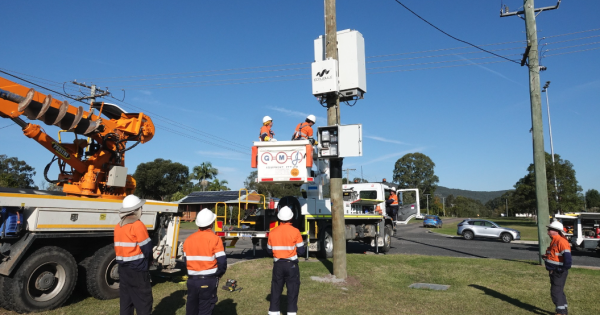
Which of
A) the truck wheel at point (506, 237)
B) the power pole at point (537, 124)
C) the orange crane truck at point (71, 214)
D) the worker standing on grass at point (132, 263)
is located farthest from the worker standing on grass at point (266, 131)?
the truck wheel at point (506, 237)

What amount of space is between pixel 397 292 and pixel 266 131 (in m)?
5.46

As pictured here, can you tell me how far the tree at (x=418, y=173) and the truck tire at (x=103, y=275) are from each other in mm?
85713

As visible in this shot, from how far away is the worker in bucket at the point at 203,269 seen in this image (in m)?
4.62

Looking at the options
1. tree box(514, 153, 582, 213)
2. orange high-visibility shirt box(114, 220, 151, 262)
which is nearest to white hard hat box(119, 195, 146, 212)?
orange high-visibility shirt box(114, 220, 151, 262)

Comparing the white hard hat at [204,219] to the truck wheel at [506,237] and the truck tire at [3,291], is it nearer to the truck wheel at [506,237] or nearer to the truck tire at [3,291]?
the truck tire at [3,291]

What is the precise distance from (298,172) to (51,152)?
5.42m

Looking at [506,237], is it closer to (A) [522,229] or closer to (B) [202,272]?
(A) [522,229]

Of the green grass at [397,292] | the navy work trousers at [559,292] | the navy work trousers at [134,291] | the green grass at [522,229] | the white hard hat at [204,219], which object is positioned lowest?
the green grass at [522,229]

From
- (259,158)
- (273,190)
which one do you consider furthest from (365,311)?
(273,190)

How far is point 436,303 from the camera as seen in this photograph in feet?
23.6

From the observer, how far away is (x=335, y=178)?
30.2ft

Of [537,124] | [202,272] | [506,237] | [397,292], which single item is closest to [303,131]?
[397,292]

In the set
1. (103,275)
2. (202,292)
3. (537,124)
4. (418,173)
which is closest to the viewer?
(202,292)

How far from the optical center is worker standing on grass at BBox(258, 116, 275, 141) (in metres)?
10.9
